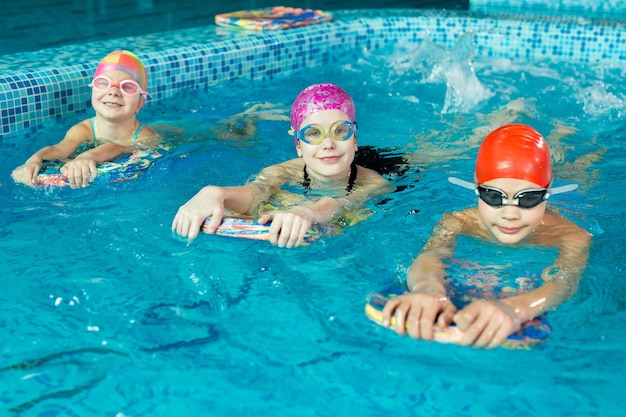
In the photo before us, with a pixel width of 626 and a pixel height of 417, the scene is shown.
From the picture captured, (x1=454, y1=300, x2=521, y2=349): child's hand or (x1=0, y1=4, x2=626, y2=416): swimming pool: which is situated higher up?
(x1=454, y1=300, x2=521, y2=349): child's hand

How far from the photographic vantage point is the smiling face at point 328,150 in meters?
4.50

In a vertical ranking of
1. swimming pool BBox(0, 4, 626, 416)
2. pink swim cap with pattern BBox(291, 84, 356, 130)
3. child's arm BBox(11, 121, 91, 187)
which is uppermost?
pink swim cap with pattern BBox(291, 84, 356, 130)

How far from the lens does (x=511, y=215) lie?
11.9 ft

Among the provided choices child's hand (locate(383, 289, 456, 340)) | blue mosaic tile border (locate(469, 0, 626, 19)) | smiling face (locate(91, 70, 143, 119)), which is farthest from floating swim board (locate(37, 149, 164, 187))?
blue mosaic tile border (locate(469, 0, 626, 19))

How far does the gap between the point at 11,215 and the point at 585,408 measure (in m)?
3.36

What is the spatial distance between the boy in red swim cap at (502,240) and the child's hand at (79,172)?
226cm

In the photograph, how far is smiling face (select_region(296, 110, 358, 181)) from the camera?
4500 mm

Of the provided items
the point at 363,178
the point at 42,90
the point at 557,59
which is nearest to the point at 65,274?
the point at 363,178

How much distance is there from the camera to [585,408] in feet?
9.86

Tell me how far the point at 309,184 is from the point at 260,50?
401cm

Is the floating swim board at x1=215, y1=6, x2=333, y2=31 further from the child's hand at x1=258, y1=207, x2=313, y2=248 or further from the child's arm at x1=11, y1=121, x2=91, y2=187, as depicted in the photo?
the child's hand at x1=258, y1=207, x2=313, y2=248

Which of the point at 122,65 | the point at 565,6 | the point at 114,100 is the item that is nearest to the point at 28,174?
the point at 114,100

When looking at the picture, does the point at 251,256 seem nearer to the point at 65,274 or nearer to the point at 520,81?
the point at 65,274

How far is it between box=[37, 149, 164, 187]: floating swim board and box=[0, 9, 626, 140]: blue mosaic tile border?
145 centimetres
